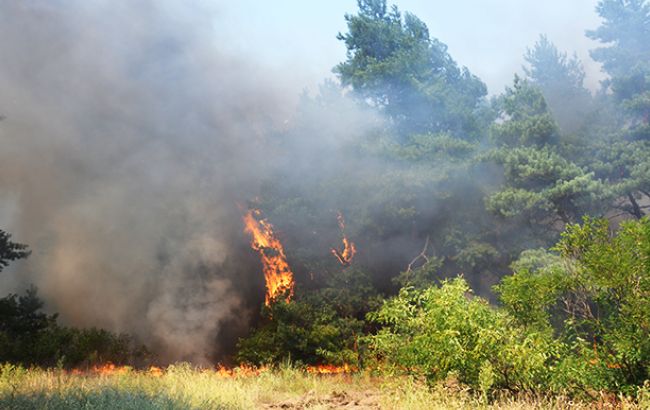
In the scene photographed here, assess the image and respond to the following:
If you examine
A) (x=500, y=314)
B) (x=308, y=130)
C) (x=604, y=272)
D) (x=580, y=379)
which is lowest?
(x=580, y=379)

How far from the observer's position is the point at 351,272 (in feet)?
58.0


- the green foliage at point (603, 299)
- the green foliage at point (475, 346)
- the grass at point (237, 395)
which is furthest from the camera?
the green foliage at point (475, 346)

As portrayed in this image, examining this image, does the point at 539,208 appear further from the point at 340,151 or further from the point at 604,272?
the point at 604,272

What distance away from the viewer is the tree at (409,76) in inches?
786

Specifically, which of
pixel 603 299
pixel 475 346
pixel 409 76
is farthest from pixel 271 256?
pixel 603 299

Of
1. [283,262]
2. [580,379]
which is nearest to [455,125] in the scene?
[283,262]

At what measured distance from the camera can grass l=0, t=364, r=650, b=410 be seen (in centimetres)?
725

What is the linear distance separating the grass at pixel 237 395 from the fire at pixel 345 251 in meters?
6.27

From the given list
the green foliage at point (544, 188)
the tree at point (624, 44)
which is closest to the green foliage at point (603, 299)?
the green foliage at point (544, 188)

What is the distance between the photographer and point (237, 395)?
9.59 m

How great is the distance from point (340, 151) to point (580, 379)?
1325cm

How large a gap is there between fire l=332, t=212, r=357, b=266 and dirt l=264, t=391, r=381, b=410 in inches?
313

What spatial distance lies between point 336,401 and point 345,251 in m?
9.58

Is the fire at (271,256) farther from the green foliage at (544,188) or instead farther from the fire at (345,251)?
the green foliage at (544,188)
